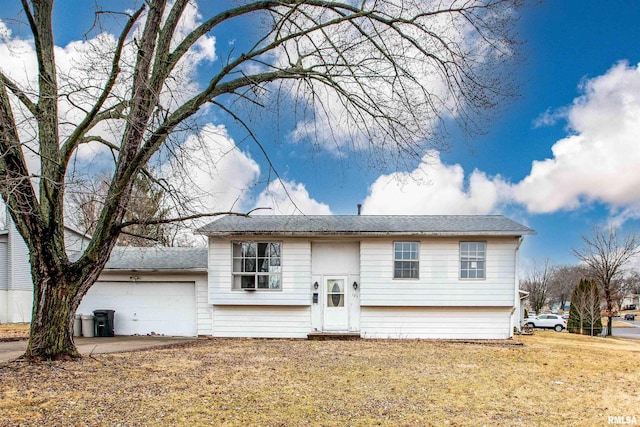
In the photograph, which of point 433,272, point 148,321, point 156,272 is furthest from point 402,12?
point 148,321

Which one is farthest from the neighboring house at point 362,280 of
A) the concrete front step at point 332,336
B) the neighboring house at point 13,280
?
the neighboring house at point 13,280

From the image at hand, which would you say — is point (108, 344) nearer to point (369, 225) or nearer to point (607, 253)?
point (369, 225)

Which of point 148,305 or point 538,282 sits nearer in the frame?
point 148,305

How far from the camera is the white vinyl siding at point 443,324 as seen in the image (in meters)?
13.7

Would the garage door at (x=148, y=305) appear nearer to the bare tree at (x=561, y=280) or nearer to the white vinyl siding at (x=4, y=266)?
the white vinyl siding at (x=4, y=266)

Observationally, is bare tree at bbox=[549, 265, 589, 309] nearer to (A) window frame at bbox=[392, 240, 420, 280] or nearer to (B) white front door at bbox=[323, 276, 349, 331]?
(A) window frame at bbox=[392, 240, 420, 280]

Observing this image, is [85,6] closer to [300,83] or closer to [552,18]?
[300,83]

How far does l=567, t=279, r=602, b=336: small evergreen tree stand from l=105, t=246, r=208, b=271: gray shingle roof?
2271cm

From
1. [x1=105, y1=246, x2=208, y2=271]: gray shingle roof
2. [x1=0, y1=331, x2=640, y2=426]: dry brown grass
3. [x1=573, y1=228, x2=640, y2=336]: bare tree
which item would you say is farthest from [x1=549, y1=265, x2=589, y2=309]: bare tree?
[x1=0, y1=331, x2=640, y2=426]: dry brown grass

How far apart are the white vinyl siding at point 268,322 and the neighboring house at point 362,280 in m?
0.03

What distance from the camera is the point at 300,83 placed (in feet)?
31.2

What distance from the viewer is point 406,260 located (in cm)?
1379

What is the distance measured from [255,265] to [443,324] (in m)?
5.99

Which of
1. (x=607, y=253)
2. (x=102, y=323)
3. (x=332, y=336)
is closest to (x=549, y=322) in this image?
(x=607, y=253)
